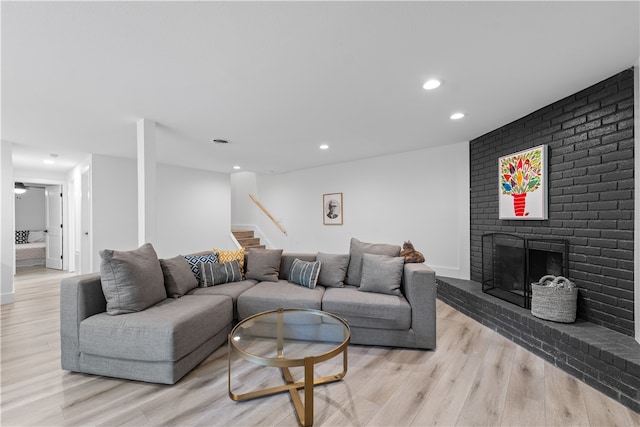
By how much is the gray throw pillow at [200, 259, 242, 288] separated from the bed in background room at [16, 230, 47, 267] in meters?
6.77

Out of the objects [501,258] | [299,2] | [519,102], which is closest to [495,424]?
[501,258]

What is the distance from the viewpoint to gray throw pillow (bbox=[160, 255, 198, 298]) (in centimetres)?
265

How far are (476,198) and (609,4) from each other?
2740 mm

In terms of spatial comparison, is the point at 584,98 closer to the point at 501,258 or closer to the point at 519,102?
the point at 519,102

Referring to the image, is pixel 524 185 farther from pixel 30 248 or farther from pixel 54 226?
pixel 30 248

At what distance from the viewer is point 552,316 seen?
244cm

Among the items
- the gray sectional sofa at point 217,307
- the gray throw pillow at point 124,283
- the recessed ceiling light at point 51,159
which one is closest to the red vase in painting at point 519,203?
the gray sectional sofa at point 217,307

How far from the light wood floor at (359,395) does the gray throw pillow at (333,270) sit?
2.57 feet

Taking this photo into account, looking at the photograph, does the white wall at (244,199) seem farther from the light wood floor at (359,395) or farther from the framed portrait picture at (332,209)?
the light wood floor at (359,395)

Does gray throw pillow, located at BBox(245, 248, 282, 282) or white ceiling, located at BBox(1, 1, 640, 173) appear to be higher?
A: white ceiling, located at BBox(1, 1, 640, 173)

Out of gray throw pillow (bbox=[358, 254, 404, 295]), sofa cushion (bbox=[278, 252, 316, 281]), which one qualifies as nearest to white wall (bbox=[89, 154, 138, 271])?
sofa cushion (bbox=[278, 252, 316, 281])

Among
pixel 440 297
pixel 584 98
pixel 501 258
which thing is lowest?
pixel 440 297

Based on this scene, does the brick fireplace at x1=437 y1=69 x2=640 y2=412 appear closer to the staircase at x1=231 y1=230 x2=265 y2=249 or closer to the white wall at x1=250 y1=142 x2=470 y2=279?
the white wall at x1=250 y1=142 x2=470 y2=279

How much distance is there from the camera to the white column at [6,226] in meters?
3.87
